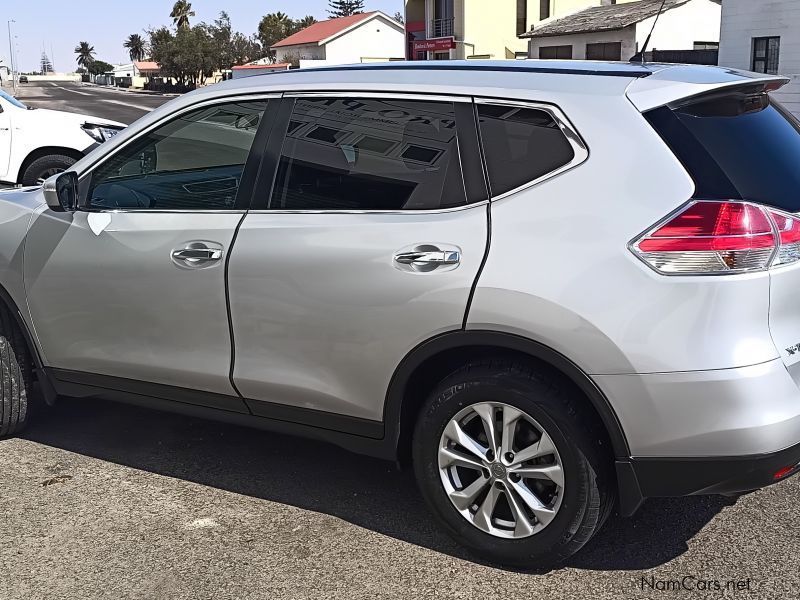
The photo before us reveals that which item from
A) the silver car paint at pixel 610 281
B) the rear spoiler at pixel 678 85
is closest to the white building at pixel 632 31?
the rear spoiler at pixel 678 85

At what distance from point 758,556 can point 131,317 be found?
2.67m

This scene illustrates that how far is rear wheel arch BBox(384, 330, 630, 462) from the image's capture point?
304 cm

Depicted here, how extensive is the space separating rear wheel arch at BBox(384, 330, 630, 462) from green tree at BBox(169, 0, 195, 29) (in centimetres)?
15142

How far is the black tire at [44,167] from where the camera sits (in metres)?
Result: 10.6

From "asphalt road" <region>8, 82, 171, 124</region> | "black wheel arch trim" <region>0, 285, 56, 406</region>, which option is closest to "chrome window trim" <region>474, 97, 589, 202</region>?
"black wheel arch trim" <region>0, 285, 56, 406</region>

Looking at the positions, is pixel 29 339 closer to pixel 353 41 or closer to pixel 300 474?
pixel 300 474

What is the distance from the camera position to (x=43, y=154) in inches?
425

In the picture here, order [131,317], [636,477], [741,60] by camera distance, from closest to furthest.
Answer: [636,477] < [131,317] < [741,60]

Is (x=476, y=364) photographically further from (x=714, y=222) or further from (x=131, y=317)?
(x=131, y=317)

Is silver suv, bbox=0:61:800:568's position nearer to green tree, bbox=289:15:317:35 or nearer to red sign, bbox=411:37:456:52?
red sign, bbox=411:37:456:52

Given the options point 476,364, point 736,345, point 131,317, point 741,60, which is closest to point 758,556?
point 736,345

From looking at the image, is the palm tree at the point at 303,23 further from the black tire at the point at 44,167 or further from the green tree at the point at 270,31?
the black tire at the point at 44,167

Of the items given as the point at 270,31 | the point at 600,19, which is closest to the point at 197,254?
the point at 600,19

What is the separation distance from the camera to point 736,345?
287 centimetres
